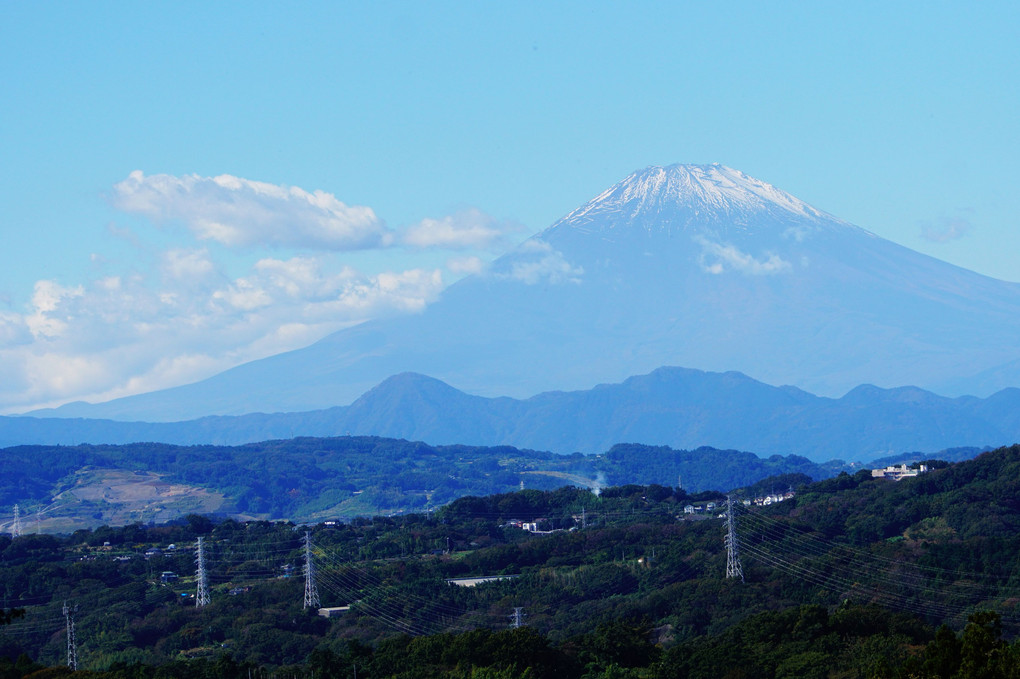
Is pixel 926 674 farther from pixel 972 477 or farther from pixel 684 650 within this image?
pixel 972 477

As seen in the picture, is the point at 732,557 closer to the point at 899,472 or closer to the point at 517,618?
the point at 517,618

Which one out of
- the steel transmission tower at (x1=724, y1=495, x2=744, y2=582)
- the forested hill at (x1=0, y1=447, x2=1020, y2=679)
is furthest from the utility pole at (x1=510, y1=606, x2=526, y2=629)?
the steel transmission tower at (x1=724, y1=495, x2=744, y2=582)

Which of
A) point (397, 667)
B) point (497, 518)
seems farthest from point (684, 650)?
point (497, 518)

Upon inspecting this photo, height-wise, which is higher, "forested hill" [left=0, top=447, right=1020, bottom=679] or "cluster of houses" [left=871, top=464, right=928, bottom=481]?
"cluster of houses" [left=871, top=464, right=928, bottom=481]

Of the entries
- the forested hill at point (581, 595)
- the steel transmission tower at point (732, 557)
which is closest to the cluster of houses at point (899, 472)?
the forested hill at point (581, 595)

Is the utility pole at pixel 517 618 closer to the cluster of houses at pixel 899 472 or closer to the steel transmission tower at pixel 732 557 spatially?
the steel transmission tower at pixel 732 557

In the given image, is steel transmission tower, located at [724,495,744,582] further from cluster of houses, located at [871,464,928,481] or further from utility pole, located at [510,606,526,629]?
cluster of houses, located at [871,464,928,481]

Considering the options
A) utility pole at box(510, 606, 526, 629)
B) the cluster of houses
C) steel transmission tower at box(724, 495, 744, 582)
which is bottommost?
utility pole at box(510, 606, 526, 629)
